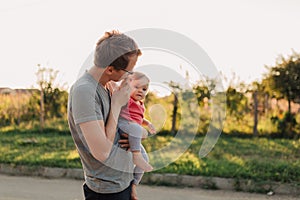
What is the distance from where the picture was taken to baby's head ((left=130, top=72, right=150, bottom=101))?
2432 mm

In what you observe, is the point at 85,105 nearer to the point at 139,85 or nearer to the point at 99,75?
the point at 99,75

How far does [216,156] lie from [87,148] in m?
5.66

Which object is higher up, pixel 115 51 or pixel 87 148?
pixel 115 51

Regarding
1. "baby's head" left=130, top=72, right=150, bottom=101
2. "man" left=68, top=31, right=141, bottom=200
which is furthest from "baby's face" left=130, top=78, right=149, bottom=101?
"man" left=68, top=31, right=141, bottom=200

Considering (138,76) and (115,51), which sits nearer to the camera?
(115,51)

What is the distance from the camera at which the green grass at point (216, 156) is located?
6.64m

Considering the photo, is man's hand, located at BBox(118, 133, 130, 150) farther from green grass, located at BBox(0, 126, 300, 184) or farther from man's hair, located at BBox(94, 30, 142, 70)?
green grass, located at BBox(0, 126, 300, 184)

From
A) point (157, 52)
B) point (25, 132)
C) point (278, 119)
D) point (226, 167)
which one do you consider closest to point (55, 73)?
point (25, 132)

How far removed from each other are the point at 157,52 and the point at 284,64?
7.77 meters

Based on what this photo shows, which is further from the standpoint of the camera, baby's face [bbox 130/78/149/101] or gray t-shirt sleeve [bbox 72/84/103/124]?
baby's face [bbox 130/78/149/101]

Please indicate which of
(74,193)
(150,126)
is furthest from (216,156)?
(150,126)

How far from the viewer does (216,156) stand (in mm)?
7773

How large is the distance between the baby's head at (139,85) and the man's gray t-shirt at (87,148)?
0.67ft

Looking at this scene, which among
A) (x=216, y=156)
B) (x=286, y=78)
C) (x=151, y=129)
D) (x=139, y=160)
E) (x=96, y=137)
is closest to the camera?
(x=96, y=137)
